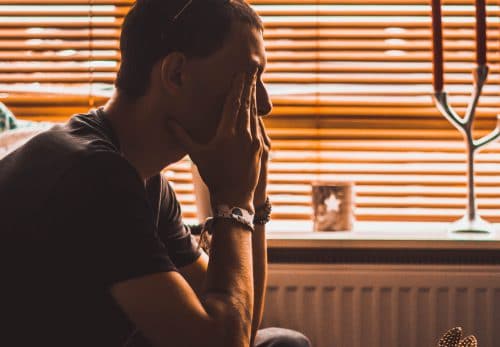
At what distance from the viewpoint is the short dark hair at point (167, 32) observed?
1034mm

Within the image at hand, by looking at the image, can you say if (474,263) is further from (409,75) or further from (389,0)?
(389,0)

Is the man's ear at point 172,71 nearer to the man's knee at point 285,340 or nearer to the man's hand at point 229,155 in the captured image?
the man's hand at point 229,155

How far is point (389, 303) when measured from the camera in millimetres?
1846

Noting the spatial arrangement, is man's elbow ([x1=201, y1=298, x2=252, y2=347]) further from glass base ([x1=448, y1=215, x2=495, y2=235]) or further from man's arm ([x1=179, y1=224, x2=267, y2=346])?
glass base ([x1=448, y1=215, x2=495, y2=235])

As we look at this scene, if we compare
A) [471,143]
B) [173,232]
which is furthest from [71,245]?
[471,143]

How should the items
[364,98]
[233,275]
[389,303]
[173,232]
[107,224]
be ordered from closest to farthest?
[107,224] < [233,275] < [173,232] < [389,303] < [364,98]

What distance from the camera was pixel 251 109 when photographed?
115cm

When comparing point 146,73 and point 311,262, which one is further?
point 311,262

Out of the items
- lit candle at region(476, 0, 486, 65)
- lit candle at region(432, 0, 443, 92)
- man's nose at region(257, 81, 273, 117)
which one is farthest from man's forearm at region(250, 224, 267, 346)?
lit candle at region(476, 0, 486, 65)

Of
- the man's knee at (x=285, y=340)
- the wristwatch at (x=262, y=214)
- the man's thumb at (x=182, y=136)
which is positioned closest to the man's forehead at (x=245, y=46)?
the man's thumb at (x=182, y=136)

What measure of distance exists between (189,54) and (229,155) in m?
0.17

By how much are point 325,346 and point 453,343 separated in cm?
86

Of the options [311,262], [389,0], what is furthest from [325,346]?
[389,0]

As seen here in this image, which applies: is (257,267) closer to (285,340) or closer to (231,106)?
(285,340)
